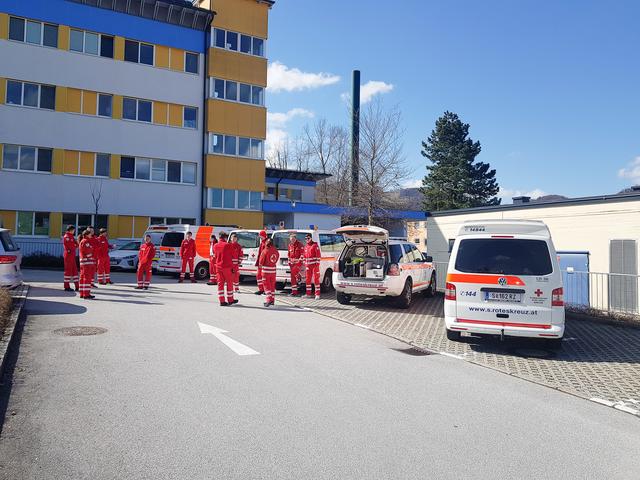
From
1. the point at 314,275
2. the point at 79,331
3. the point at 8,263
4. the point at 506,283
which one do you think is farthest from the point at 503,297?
the point at 8,263

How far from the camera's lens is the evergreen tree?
2170 inches

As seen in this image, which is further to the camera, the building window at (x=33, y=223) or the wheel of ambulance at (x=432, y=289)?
the building window at (x=33, y=223)

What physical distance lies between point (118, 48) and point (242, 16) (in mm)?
8030

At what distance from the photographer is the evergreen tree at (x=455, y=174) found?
55125 millimetres

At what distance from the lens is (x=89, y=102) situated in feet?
92.2

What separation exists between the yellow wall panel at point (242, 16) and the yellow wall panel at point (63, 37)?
328 inches

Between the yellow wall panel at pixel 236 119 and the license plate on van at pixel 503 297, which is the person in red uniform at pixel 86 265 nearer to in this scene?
the license plate on van at pixel 503 297

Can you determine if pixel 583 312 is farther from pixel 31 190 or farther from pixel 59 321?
pixel 31 190

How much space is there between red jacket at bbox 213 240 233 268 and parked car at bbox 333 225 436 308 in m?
2.75

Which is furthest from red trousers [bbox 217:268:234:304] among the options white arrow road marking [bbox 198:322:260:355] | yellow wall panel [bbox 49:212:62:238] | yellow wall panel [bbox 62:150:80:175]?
yellow wall panel [bbox 62:150:80:175]

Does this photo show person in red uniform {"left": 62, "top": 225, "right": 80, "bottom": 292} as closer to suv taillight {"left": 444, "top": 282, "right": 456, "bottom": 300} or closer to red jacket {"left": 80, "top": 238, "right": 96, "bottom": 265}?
red jacket {"left": 80, "top": 238, "right": 96, "bottom": 265}

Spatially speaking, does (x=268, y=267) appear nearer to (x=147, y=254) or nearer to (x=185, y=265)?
(x=147, y=254)

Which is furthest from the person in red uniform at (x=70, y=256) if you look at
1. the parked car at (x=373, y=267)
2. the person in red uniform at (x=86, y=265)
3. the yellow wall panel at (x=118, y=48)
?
the yellow wall panel at (x=118, y=48)

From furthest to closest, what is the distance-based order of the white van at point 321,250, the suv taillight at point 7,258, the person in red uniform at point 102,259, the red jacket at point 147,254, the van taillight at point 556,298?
the person in red uniform at point 102,259 → the white van at point 321,250 → the red jacket at point 147,254 → the suv taillight at point 7,258 → the van taillight at point 556,298
